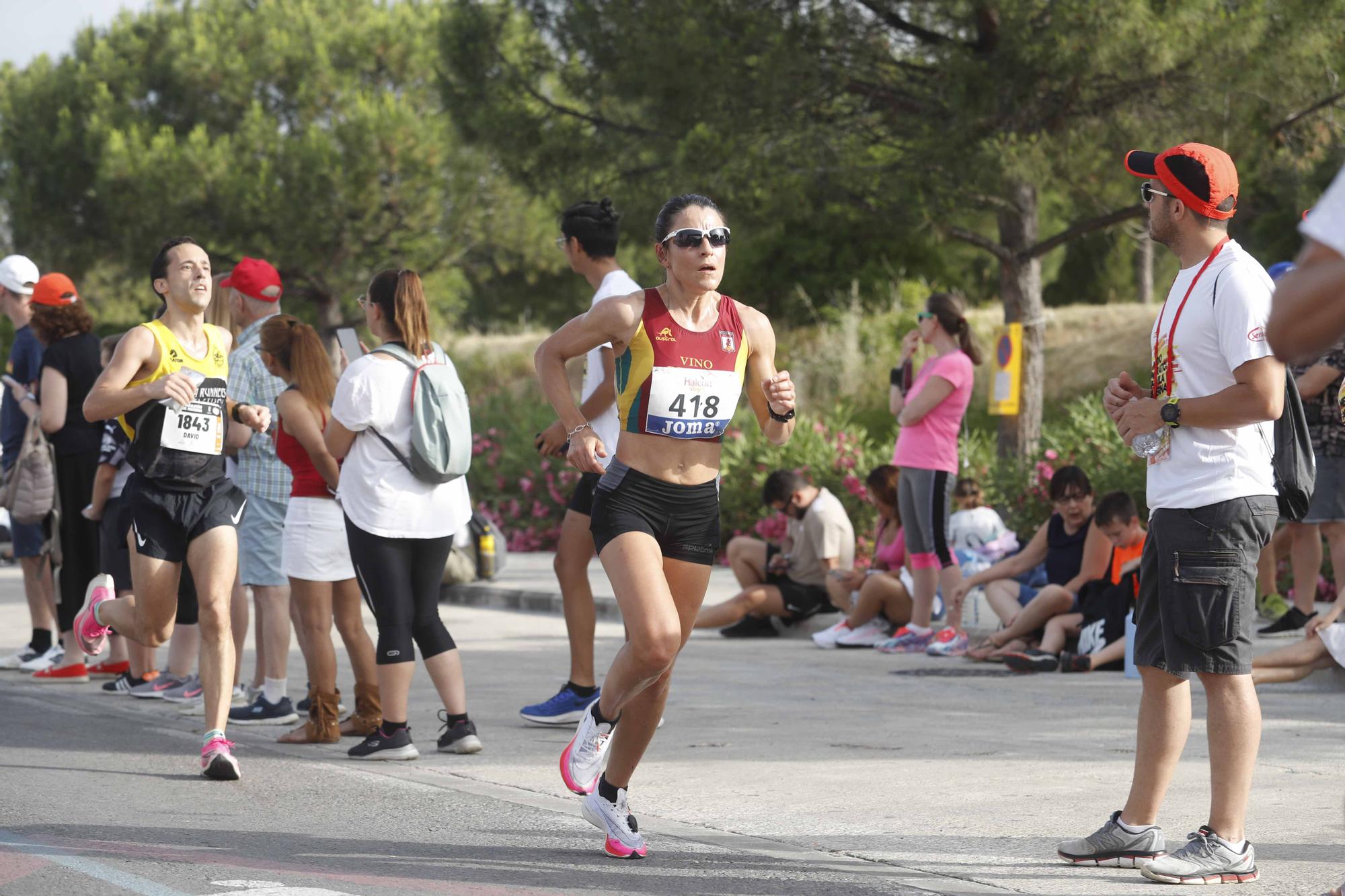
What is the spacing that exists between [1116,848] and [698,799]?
1751 mm

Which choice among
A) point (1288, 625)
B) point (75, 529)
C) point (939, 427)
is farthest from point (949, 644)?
point (75, 529)

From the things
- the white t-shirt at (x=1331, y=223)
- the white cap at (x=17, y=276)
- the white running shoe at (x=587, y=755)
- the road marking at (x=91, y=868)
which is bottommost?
the road marking at (x=91, y=868)

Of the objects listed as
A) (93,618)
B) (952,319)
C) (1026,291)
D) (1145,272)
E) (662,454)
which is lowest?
(93,618)

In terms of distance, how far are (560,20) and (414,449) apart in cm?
1347

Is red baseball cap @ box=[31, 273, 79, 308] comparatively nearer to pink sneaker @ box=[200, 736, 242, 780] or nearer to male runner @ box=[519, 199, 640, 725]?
male runner @ box=[519, 199, 640, 725]

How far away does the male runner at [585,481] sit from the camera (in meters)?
7.70

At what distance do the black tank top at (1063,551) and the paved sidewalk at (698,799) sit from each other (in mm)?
889

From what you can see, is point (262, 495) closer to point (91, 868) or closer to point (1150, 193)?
point (91, 868)

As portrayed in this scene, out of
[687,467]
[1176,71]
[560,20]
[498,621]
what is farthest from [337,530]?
[560,20]

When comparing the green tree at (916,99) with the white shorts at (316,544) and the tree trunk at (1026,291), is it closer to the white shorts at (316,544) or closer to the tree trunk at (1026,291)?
the tree trunk at (1026,291)

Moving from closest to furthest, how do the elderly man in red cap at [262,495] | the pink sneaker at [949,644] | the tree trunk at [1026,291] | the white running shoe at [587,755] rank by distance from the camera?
the white running shoe at [587,755]
the elderly man in red cap at [262,495]
the pink sneaker at [949,644]
the tree trunk at [1026,291]

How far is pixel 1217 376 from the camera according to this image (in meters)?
4.94

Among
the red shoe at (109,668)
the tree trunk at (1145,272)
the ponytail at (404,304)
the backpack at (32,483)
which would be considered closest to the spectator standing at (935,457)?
the ponytail at (404,304)

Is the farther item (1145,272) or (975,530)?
(1145,272)
